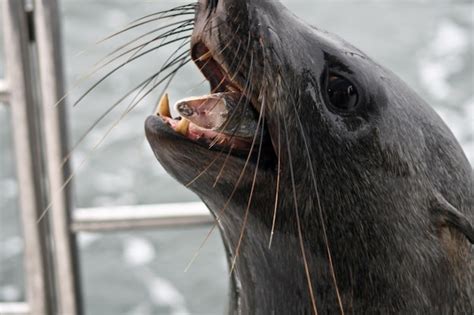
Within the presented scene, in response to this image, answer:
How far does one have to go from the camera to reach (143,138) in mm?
7617

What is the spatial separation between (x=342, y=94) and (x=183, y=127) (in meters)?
0.26

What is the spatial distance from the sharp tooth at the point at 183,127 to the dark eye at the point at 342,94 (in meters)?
0.23

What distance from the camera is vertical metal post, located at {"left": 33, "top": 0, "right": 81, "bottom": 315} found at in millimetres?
2385

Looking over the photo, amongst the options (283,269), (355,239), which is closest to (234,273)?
(283,269)

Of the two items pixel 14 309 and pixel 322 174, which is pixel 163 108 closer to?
pixel 322 174

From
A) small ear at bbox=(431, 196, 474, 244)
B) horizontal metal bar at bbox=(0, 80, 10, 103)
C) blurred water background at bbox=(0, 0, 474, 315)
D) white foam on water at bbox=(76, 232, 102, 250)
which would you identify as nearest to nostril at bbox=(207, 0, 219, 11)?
small ear at bbox=(431, 196, 474, 244)

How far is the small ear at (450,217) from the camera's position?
159 centimetres

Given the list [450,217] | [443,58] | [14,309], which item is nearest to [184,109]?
[450,217]

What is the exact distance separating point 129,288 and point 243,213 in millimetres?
5281

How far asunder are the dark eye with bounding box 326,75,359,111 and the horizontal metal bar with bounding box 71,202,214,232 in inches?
43.0

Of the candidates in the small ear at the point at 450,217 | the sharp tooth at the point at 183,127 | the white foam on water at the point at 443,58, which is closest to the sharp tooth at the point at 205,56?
the sharp tooth at the point at 183,127

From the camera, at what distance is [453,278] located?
1632 mm

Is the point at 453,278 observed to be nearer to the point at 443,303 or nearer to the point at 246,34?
the point at 443,303

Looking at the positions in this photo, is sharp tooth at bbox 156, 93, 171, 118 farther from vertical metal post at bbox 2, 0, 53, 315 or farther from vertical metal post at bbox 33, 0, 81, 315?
vertical metal post at bbox 2, 0, 53, 315
